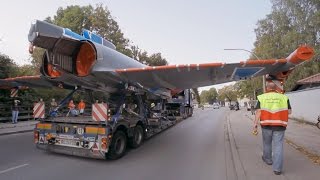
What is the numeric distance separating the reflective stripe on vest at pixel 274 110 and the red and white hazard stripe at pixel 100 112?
398 cm

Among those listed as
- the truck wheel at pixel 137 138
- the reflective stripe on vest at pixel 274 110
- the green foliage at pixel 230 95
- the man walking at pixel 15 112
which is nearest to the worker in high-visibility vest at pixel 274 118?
the reflective stripe on vest at pixel 274 110

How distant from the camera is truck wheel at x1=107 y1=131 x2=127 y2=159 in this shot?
31.3 feet

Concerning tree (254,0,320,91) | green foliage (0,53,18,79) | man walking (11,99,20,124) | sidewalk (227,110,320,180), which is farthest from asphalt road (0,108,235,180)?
tree (254,0,320,91)

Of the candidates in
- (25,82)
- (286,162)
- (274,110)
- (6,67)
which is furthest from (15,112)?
(274,110)

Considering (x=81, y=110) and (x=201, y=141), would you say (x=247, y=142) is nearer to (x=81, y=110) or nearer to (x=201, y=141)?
(x=201, y=141)

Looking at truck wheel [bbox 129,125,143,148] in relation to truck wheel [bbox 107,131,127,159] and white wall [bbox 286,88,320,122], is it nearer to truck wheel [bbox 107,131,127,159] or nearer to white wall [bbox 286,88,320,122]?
truck wheel [bbox 107,131,127,159]

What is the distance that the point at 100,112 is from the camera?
9453mm

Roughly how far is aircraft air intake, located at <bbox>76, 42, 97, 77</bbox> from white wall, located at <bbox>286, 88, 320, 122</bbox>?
14.8m

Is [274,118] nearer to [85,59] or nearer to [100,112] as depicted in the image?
[100,112]

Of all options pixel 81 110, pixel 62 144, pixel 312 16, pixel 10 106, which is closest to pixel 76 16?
pixel 10 106

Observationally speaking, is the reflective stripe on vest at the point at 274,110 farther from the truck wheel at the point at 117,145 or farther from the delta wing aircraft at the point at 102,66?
the truck wheel at the point at 117,145

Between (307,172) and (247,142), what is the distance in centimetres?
525

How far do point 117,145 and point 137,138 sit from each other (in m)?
2.01

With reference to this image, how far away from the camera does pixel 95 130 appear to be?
9.34 m
